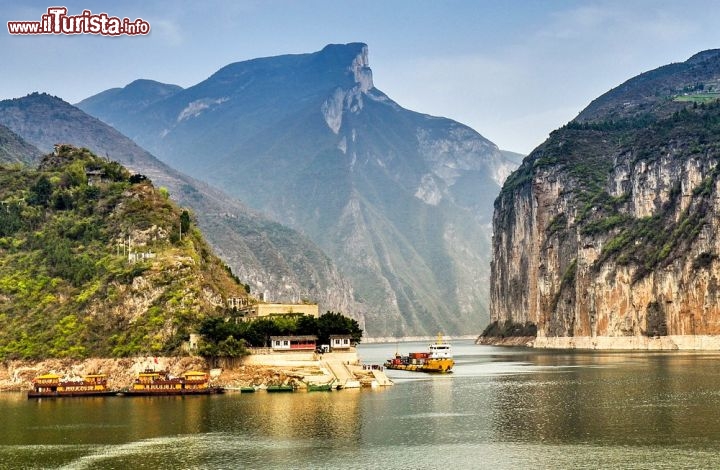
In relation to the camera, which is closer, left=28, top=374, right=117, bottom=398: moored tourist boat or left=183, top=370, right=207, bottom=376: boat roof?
left=28, top=374, right=117, bottom=398: moored tourist boat

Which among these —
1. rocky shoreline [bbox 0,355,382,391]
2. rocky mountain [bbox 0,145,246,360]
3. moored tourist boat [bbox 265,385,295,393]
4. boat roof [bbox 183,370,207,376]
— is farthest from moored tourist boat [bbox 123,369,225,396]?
moored tourist boat [bbox 265,385,295,393]

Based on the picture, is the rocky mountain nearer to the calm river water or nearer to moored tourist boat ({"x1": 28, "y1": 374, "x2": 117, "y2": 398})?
moored tourist boat ({"x1": 28, "y1": 374, "x2": 117, "y2": 398})

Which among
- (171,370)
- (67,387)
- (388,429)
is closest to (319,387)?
(171,370)

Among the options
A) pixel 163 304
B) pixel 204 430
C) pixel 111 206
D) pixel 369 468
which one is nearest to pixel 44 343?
pixel 163 304

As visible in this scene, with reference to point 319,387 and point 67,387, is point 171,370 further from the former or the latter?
point 319,387

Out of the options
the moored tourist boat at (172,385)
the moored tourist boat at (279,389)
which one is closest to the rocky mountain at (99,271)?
the moored tourist boat at (172,385)

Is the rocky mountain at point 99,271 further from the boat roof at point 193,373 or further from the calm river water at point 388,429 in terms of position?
the calm river water at point 388,429

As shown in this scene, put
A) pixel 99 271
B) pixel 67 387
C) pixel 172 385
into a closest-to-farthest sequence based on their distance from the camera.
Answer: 1. pixel 172 385
2. pixel 67 387
3. pixel 99 271

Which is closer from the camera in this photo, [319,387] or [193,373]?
[193,373]
